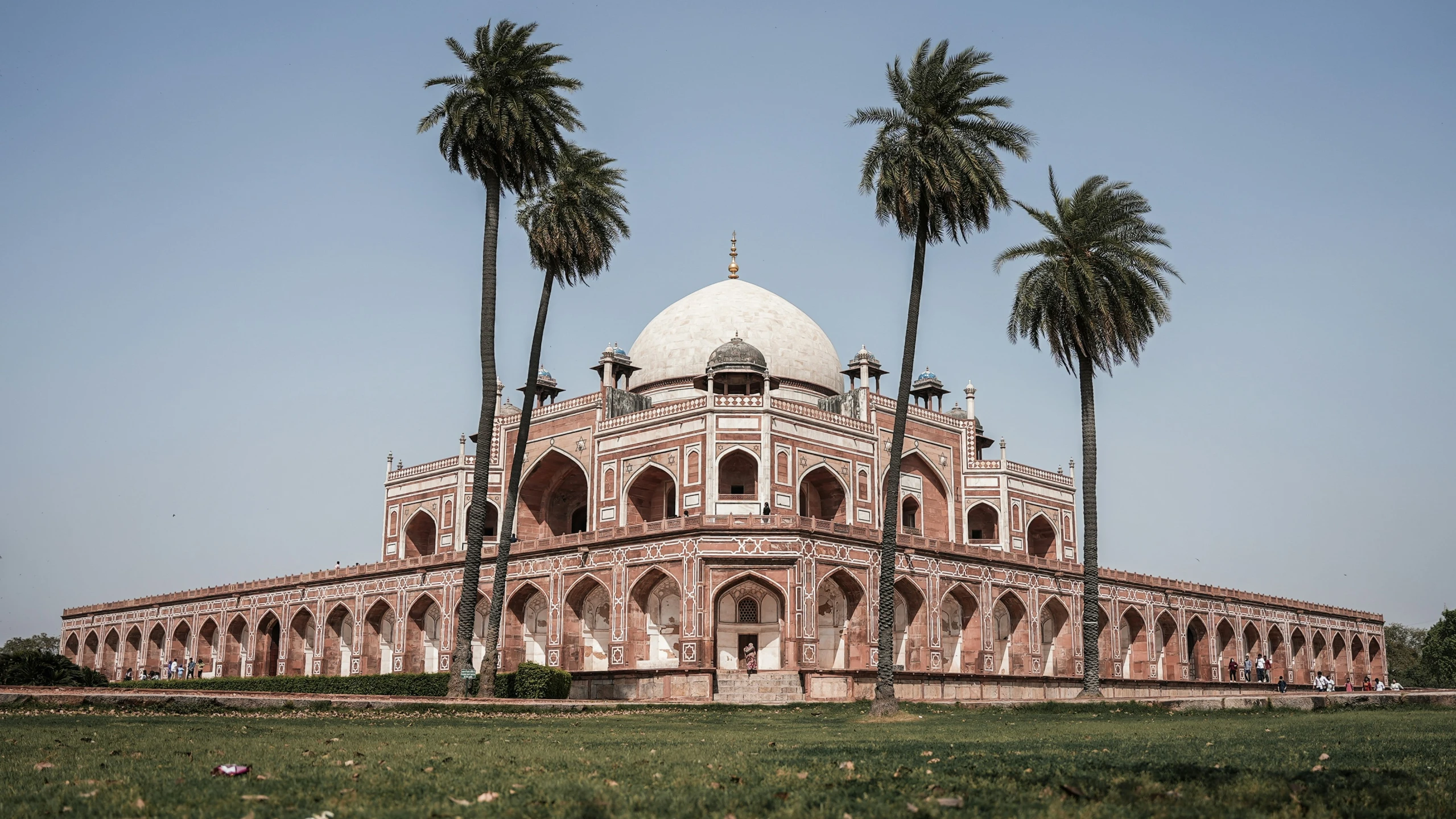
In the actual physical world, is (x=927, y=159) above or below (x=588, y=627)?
above

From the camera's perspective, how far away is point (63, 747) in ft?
35.5

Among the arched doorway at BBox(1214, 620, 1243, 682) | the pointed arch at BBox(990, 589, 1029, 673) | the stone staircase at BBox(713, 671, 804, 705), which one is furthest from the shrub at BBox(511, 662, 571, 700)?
the arched doorway at BBox(1214, 620, 1243, 682)

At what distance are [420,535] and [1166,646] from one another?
34.7 m

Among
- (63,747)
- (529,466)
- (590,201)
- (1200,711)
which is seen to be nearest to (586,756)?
(63,747)

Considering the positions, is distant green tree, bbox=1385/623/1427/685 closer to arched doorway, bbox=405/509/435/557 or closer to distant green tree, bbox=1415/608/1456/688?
distant green tree, bbox=1415/608/1456/688

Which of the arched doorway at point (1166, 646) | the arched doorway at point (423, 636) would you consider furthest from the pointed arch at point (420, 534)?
the arched doorway at point (1166, 646)

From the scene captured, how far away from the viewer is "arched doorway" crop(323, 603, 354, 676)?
51875 millimetres

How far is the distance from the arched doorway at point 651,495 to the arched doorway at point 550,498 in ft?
12.5

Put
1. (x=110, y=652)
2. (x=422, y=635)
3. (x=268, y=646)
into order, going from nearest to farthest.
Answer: (x=422, y=635)
(x=268, y=646)
(x=110, y=652)

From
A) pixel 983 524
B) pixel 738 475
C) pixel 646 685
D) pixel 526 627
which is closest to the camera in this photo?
pixel 646 685

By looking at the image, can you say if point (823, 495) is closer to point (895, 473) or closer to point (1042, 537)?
point (1042, 537)

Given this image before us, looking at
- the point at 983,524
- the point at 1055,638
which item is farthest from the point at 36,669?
the point at 983,524

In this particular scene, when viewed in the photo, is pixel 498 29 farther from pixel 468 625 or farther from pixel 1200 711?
pixel 1200 711

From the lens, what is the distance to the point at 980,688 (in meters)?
42.5
